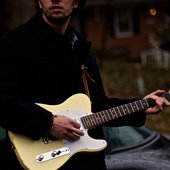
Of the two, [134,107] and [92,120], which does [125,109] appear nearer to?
[134,107]

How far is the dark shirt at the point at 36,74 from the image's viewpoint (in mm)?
3135

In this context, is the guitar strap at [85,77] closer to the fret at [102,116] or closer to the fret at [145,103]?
the fret at [102,116]

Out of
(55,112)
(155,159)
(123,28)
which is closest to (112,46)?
(123,28)

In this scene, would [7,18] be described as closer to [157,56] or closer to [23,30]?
[157,56]

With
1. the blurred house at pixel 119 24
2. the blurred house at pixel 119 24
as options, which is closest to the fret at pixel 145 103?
the blurred house at pixel 119 24

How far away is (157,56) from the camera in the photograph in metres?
23.1

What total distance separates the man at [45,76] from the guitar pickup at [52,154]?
0.19 ft

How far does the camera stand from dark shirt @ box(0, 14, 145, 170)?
10.3 feet

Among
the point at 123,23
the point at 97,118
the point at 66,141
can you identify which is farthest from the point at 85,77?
the point at 123,23

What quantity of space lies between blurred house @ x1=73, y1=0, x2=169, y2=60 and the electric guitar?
22175mm

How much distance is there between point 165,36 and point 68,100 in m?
14.9

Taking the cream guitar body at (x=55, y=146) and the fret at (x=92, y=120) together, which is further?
the fret at (x=92, y=120)

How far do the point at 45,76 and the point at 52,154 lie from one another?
415 millimetres

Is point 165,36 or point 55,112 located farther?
point 165,36
